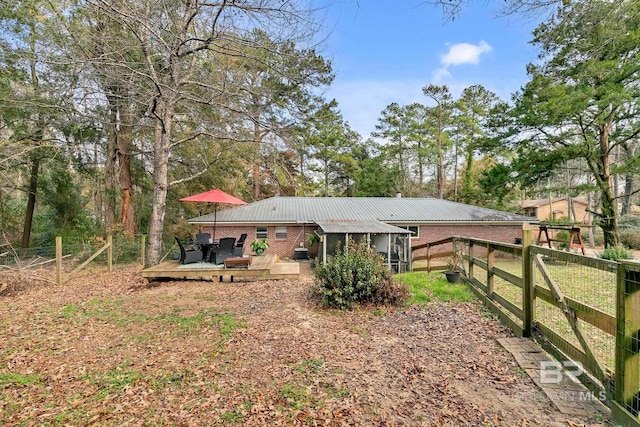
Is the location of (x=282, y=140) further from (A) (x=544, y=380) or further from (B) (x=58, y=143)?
(B) (x=58, y=143)

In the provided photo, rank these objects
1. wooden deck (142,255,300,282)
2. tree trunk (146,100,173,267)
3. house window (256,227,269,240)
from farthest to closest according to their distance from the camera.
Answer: house window (256,227,269,240) < tree trunk (146,100,173,267) < wooden deck (142,255,300,282)

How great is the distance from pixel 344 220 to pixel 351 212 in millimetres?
1770

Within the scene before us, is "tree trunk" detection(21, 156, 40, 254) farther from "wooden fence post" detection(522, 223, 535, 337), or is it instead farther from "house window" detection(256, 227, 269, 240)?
"wooden fence post" detection(522, 223, 535, 337)

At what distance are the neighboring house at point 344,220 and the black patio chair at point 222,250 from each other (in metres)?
7.26

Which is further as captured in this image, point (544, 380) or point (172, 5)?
point (172, 5)

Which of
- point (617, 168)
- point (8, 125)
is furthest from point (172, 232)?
point (617, 168)

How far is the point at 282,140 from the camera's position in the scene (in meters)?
8.42

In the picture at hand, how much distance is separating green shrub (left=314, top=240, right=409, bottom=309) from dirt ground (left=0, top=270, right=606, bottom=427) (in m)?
0.27

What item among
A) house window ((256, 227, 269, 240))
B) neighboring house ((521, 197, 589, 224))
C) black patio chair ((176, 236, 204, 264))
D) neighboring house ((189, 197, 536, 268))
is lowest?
black patio chair ((176, 236, 204, 264))

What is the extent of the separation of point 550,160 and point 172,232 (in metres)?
20.5

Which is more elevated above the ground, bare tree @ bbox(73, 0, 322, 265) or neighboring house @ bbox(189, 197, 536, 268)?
bare tree @ bbox(73, 0, 322, 265)

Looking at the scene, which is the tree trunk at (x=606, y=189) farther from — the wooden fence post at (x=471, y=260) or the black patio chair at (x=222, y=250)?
the black patio chair at (x=222, y=250)

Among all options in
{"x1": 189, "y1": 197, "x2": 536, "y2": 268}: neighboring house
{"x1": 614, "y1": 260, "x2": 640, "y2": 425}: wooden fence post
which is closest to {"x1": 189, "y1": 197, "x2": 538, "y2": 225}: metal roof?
{"x1": 189, "y1": 197, "x2": 536, "y2": 268}: neighboring house

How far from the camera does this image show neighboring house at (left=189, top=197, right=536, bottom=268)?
16.1 meters
